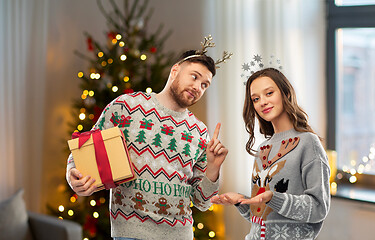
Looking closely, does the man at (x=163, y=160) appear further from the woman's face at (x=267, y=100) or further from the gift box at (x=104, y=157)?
the woman's face at (x=267, y=100)

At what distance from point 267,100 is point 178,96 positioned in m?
0.37

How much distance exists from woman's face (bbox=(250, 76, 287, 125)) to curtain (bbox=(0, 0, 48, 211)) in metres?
2.15

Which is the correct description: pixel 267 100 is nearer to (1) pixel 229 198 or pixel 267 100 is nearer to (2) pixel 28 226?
(1) pixel 229 198

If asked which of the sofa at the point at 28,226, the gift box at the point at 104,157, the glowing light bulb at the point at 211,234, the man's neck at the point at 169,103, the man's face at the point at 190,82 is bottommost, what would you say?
the glowing light bulb at the point at 211,234

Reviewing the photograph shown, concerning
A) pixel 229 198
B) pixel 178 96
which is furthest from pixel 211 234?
pixel 229 198

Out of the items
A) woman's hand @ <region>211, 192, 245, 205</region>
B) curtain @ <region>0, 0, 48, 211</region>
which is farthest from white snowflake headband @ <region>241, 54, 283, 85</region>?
curtain @ <region>0, 0, 48, 211</region>

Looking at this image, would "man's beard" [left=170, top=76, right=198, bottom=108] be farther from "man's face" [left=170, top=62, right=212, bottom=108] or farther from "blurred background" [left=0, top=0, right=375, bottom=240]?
"blurred background" [left=0, top=0, right=375, bottom=240]

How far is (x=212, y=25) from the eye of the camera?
3.02 m

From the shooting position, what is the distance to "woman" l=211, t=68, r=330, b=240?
1.28 m

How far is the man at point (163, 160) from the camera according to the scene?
1585mm

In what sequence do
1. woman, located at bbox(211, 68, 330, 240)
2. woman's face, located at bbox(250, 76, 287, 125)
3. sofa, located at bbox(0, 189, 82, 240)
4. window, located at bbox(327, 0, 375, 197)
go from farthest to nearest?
window, located at bbox(327, 0, 375, 197)
sofa, located at bbox(0, 189, 82, 240)
woman's face, located at bbox(250, 76, 287, 125)
woman, located at bbox(211, 68, 330, 240)

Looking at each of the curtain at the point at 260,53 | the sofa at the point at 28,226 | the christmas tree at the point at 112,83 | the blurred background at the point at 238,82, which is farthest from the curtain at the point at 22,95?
the curtain at the point at 260,53

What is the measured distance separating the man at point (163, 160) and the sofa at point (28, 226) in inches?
32.9

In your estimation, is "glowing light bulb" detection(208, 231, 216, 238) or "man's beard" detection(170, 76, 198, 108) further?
"glowing light bulb" detection(208, 231, 216, 238)
